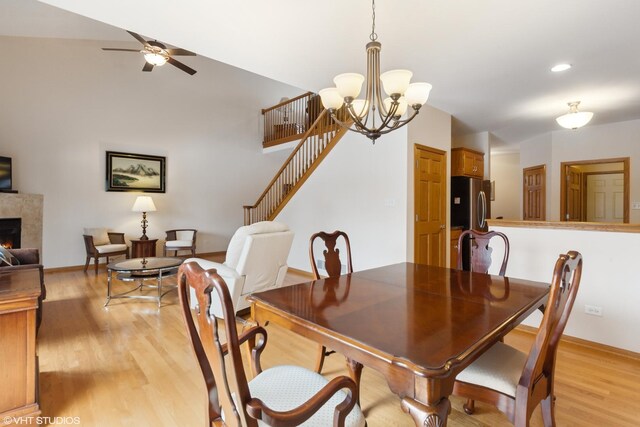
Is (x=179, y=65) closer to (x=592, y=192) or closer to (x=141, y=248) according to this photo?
(x=141, y=248)

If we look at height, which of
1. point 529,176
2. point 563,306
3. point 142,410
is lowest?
point 142,410

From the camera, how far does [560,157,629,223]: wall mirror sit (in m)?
5.80

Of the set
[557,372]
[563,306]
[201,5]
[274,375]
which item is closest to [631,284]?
[557,372]

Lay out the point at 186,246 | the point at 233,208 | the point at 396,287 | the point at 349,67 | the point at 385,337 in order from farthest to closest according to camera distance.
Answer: the point at 233,208, the point at 186,246, the point at 349,67, the point at 396,287, the point at 385,337

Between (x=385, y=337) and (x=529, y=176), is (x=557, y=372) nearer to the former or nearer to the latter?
(x=385, y=337)

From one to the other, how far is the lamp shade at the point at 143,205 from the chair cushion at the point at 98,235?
0.72 metres

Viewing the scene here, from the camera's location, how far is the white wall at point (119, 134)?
202 inches

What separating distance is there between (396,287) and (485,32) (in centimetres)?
208

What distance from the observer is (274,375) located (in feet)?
4.42

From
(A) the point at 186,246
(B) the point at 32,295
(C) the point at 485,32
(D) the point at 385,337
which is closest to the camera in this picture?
(D) the point at 385,337

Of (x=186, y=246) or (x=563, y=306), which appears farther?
(x=186, y=246)

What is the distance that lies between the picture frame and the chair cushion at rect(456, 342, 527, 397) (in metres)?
6.45

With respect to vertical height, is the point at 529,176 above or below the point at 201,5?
below

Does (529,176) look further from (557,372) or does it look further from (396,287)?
(396,287)
